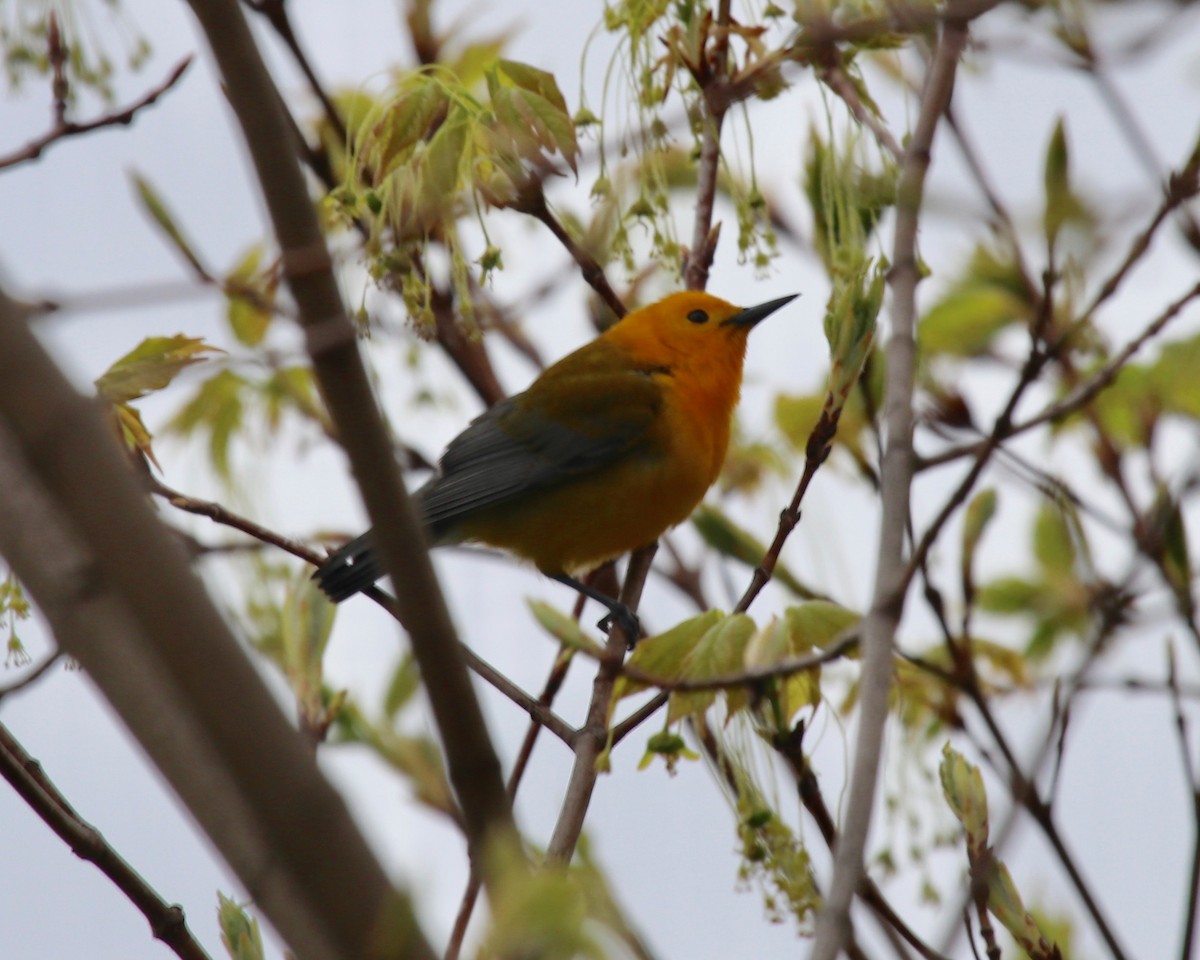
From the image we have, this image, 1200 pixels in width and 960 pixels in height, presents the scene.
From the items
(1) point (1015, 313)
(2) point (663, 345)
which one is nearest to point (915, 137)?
(1) point (1015, 313)

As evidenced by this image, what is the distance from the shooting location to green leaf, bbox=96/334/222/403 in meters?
2.86

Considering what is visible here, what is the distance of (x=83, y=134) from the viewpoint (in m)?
3.05

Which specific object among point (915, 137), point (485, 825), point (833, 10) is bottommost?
point (485, 825)

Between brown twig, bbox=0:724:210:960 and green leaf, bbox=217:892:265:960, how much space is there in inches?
4.1

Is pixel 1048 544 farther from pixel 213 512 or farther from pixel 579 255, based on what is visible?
pixel 213 512

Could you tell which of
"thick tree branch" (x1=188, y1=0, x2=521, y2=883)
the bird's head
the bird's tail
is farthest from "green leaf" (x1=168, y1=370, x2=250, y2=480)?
"thick tree branch" (x1=188, y1=0, x2=521, y2=883)

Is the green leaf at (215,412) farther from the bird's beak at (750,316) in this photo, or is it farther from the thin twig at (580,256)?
the bird's beak at (750,316)

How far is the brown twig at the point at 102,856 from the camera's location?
2453 millimetres

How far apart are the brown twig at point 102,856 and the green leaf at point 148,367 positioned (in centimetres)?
72

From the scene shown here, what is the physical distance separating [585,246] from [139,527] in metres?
2.57

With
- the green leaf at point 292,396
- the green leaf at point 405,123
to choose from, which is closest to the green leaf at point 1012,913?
the green leaf at point 405,123

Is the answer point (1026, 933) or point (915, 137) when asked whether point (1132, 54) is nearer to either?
point (915, 137)

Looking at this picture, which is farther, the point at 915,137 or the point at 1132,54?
the point at 915,137

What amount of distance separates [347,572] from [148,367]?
104cm
